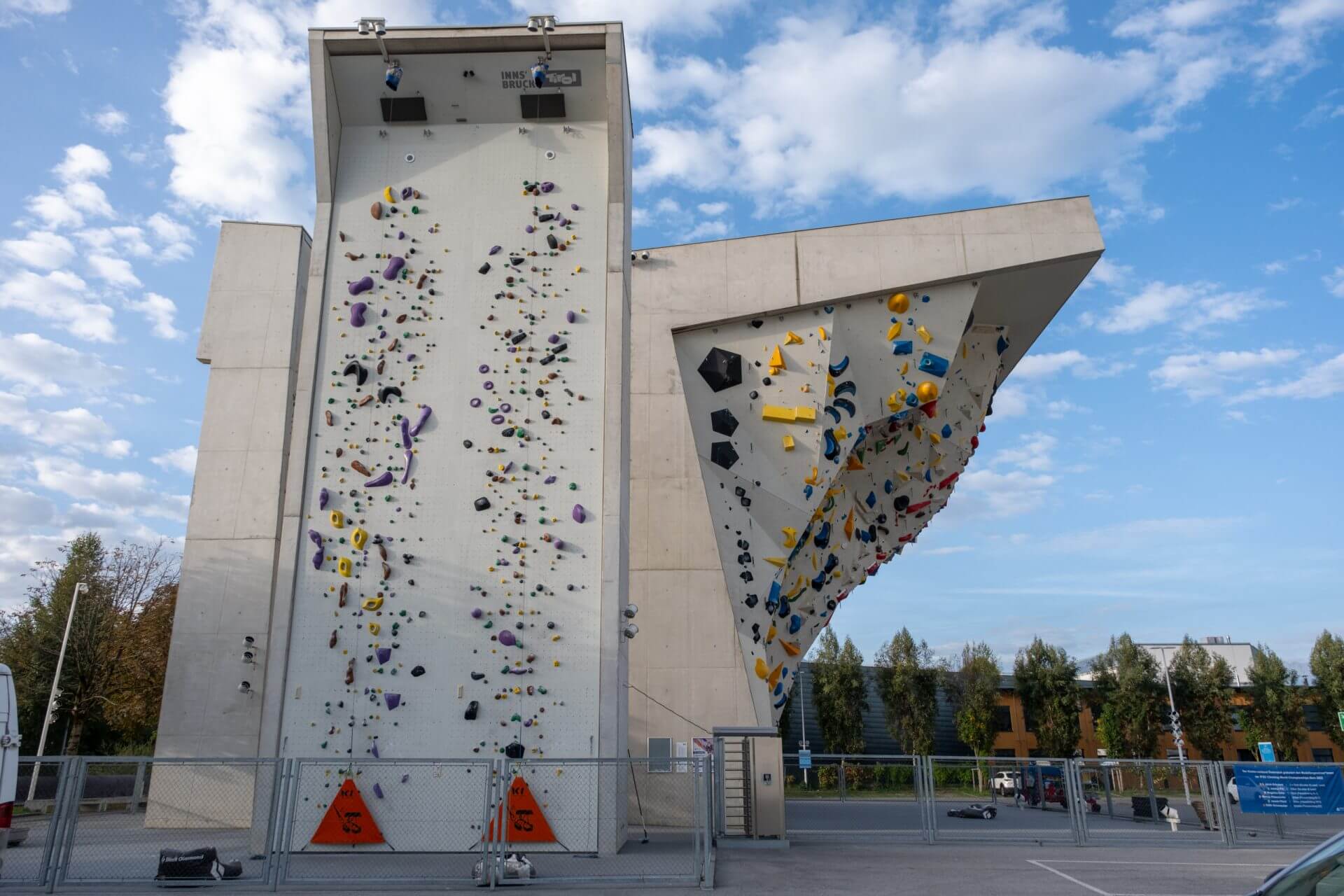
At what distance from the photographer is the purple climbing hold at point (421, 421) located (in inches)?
495

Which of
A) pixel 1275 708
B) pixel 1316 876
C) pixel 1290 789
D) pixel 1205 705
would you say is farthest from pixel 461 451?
pixel 1275 708

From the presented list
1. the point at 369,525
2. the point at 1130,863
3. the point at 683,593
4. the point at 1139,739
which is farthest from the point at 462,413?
the point at 1139,739

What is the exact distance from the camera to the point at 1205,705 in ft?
138

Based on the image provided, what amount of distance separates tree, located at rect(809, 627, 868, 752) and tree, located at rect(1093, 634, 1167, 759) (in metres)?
11.3

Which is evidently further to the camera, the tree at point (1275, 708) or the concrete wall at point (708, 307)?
the tree at point (1275, 708)

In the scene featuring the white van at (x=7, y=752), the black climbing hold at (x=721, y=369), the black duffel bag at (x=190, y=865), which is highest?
the black climbing hold at (x=721, y=369)

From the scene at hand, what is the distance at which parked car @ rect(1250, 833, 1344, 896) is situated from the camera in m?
3.67

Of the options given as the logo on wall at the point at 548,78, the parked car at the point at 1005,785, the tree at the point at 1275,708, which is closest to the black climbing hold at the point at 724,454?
the logo on wall at the point at 548,78

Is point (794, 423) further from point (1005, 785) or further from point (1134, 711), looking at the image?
point (1134, 711)

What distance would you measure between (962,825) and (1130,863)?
8596 mm

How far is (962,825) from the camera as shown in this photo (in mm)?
20578

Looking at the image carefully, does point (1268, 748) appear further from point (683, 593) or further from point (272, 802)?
point (272, 802)

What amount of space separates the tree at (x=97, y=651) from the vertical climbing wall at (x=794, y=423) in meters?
19.5

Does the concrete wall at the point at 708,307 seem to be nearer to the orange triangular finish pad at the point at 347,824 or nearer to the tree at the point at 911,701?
the orange triangular finish pad at the point at 347,824
